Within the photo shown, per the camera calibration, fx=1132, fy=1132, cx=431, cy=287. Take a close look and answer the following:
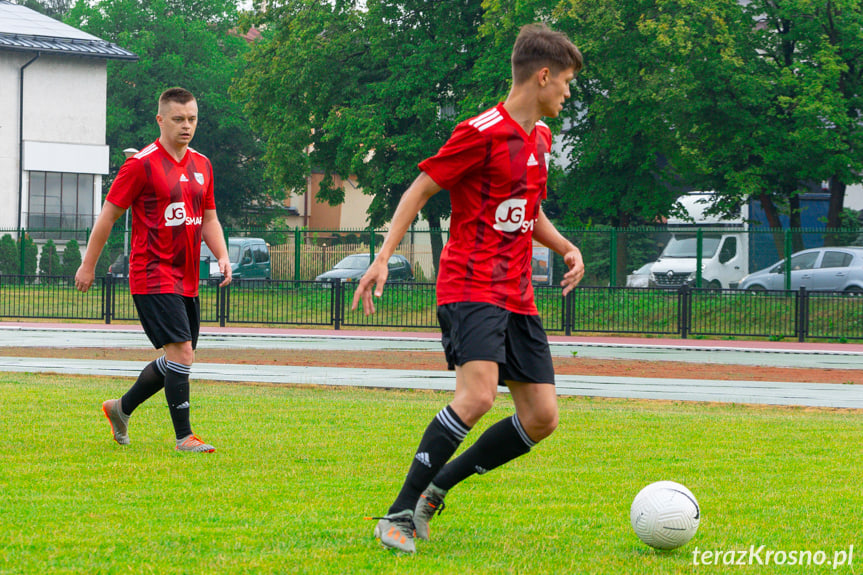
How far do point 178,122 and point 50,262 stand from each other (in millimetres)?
28492

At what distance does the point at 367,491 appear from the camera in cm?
599

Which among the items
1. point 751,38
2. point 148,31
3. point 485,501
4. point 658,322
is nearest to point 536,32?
point 485,501

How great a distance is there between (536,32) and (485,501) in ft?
7.92

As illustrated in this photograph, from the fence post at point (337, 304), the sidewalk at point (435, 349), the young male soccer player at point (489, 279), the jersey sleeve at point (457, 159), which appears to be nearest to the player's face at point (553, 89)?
the young male soccer player at point (489, 279)

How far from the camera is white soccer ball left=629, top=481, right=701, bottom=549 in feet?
15.2

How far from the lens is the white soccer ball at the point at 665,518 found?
4.62 m

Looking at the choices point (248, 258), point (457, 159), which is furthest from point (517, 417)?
point (248, 258)

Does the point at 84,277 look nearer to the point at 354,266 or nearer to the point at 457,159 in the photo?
the point at 457,159

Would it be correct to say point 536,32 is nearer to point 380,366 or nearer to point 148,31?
point 380,366

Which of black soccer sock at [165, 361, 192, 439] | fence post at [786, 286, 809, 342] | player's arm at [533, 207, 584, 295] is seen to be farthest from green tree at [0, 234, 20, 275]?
player's arm at [533, 207, 584, 295]

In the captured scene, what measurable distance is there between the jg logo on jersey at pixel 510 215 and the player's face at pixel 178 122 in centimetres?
299

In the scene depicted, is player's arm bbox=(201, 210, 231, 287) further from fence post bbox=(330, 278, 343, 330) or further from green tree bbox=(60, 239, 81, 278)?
green tree bbox=(60, 239, 81, 278)

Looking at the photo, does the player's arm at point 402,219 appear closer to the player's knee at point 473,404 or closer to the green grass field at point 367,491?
the player's knee at point 473,404

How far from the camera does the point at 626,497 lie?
5961mm
